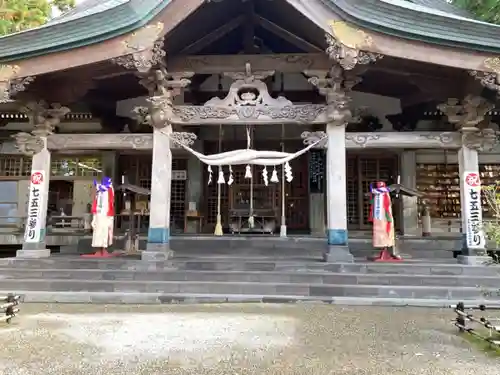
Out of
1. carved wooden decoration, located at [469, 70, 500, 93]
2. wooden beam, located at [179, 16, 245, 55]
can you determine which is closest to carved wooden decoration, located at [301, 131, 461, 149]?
carved wooden decoration, located at [469, 70, 500, 93]

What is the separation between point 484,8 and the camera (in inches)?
479

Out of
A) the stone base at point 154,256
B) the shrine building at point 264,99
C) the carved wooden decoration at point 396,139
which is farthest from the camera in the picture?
the carved wooden decoration at point 396,139

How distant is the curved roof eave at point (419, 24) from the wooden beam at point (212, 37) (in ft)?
11.0

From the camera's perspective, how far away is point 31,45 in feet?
29.2

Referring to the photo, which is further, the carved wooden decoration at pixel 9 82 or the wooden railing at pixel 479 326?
the carved wooden decoration at pixel 9 82

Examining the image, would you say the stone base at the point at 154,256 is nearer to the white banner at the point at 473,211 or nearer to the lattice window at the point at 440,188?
→ the white banner at the point at 473,211

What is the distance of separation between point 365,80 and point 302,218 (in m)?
5.04

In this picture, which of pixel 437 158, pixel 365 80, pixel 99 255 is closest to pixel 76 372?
pixel 99 255

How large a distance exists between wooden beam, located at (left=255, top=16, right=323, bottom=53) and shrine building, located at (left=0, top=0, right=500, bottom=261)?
5cm

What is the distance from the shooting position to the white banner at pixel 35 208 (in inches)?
390

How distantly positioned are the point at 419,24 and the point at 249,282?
6.40m

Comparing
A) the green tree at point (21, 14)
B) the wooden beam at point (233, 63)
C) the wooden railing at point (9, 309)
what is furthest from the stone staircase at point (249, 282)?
the green tree at point (21, 14)

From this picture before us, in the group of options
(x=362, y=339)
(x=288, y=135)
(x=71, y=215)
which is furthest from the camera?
(x=71, y=215)

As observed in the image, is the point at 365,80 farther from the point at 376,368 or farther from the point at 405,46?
the point at 376,368
